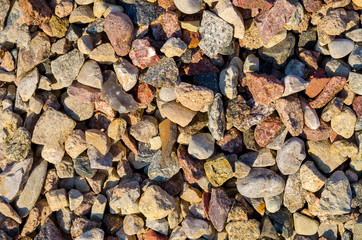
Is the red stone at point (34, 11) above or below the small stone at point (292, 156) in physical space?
above

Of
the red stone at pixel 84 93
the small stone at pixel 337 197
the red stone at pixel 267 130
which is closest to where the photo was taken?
the small stone at pixel 337 197

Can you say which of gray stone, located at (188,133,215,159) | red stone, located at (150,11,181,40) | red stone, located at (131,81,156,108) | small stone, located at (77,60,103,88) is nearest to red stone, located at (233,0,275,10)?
red stone, located at (150,11,181,40)

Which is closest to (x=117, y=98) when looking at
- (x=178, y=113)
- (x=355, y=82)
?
(x=178, y=113)

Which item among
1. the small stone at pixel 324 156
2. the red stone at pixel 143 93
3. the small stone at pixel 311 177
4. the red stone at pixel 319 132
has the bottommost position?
the small stone at pixel 311 177

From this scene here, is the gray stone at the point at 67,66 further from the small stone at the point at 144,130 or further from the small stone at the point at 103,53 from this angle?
the small stone at the point at 144,130

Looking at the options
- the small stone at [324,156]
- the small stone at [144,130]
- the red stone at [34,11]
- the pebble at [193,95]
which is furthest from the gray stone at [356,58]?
the red stone at [34,11]

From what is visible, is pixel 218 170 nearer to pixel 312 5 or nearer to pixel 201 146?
pixel 201 146
